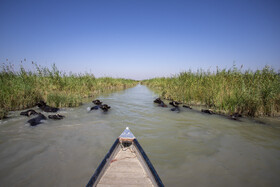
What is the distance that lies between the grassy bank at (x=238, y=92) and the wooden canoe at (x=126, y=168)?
5.88 metres

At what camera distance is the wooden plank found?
189 centimetres

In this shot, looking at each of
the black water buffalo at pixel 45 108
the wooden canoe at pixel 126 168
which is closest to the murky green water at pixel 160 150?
the wooden canoe at pixel 126 168

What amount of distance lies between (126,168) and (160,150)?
5.31 feet

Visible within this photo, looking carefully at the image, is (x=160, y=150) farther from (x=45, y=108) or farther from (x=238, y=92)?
(x=45, y=108)

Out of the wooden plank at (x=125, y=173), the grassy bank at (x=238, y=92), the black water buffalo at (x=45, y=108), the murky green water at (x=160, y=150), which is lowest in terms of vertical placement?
the murky green water at (x=160, y=150)

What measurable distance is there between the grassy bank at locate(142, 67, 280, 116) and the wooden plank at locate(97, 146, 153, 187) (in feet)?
19.7

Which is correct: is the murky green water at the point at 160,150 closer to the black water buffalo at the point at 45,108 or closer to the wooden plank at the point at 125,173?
the wooden plank at the point at 125,173

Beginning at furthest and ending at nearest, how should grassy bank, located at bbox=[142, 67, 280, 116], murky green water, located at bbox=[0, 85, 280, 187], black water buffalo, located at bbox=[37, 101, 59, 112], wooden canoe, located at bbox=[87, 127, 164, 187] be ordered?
black water buffalo, located at bbox=[37, 101, 59, 112] < grassy bank, located at bbox=[142, 67, 280, 116] < murky green water, located at bbox=[0, 85, 280, 187] < wooden canoe, located at bbox=[87, 127, 164, 187]

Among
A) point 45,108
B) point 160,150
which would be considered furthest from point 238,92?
point 45,108

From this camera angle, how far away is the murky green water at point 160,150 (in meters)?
2.60

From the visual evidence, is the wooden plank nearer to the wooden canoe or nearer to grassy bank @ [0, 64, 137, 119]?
the wooden canoe

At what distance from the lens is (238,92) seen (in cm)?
624

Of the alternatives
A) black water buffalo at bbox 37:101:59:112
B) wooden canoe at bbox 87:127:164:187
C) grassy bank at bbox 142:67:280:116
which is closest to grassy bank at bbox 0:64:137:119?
black water buffalo at bbox 37:101:59:112

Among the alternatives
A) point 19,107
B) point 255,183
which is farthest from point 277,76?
point 19,107
